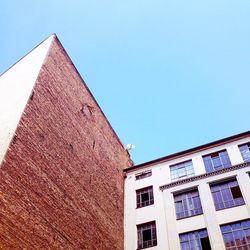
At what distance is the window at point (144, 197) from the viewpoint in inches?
773

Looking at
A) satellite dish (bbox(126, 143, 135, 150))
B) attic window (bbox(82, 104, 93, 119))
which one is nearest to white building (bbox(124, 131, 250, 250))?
satellite dish (bbox(126, 143, 135, 150))

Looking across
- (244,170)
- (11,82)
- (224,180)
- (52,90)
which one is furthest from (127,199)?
(11,82)

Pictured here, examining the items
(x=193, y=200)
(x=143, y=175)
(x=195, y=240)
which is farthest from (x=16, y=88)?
(x=195, y=240)

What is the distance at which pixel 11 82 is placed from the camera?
17562 mm

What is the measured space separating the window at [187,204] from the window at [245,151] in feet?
12.3

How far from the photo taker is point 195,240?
1625 cm

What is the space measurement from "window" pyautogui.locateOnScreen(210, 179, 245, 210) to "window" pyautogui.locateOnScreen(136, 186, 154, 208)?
408cm

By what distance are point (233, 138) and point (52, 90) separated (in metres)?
12.4

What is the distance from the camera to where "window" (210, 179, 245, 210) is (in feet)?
55.3

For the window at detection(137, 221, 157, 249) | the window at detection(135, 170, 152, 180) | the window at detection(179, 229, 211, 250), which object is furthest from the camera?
the window at detection(135, 170, 152, 180)

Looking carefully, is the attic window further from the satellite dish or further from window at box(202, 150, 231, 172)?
window at box(202, 150, 231, 172)

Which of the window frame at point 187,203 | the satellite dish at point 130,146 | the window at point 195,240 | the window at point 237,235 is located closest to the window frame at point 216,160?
the window frame at point 187,203

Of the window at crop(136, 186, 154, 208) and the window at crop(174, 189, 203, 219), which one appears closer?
the window at crop(174, 189, 203, 219)

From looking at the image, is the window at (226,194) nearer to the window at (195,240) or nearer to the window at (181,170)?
the window at (195,240)
